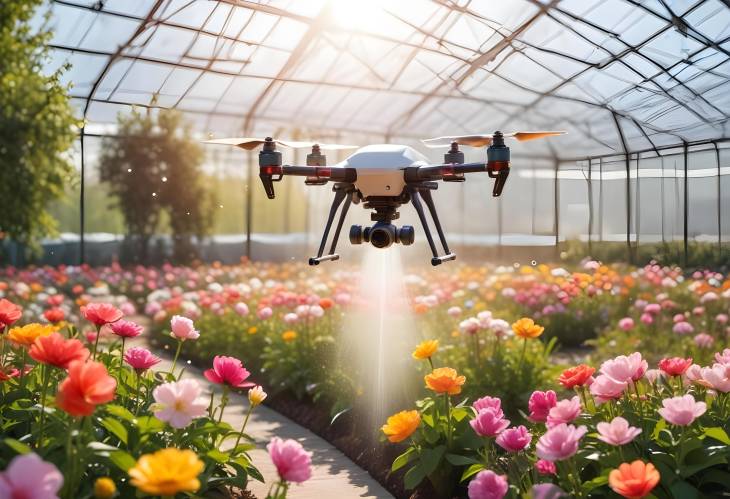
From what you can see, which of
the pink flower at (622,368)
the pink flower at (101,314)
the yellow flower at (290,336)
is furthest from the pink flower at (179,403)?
the yellow flower at (290,336)

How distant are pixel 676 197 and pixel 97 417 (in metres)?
2.07

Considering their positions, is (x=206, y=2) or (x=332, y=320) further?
(x=332, y=320)

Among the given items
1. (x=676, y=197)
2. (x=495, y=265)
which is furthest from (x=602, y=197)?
(x=495, y=265)

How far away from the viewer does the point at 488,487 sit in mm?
1779

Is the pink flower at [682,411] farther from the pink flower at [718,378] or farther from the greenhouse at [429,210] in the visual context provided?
the pink flower at [718,378]

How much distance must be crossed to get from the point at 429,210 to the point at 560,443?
66 centimetres

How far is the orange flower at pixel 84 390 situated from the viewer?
148 cm

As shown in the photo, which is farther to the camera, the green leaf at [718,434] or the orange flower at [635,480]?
the green leaf at [718,434]

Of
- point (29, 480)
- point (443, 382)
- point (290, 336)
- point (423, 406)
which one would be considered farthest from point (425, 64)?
point (290, 336)

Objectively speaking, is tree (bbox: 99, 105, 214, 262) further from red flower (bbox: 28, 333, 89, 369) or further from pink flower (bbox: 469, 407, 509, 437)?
pink flower (bbox: 469, 407, 509, 437)

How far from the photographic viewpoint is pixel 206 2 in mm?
2619

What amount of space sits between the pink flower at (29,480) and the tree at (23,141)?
396 cm

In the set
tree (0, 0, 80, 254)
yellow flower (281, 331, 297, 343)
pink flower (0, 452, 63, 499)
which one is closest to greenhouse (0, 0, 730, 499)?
pink flower (0, 452, 63, 499)

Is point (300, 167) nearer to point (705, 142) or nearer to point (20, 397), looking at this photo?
point (20, 397)
